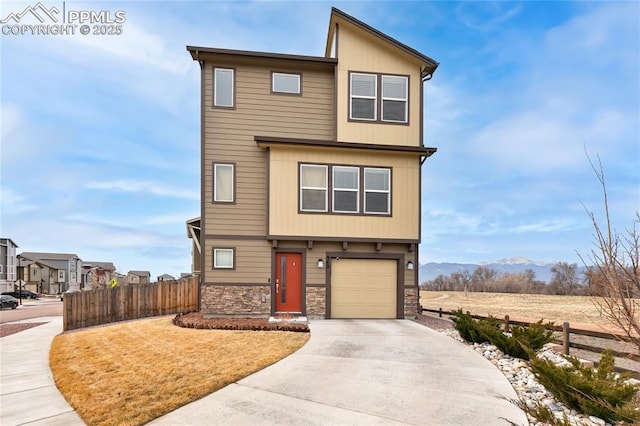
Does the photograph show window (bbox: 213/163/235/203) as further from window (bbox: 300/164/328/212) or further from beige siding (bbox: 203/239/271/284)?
window (bbox: 300/164/328/212)

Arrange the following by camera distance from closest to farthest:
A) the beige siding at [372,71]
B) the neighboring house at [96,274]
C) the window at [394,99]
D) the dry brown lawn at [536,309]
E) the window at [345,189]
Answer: the window at [345,189] → the beige siding at [372,71] → the window at [394,99] → the dry brown lawn at [536,309] → the neighboring house at [96,274]

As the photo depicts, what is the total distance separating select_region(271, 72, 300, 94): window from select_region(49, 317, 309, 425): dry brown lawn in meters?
8.33

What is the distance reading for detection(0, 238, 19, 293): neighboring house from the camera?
44.4 metres

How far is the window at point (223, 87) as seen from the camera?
1194 cm

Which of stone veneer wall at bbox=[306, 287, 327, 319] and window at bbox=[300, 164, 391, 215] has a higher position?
window at bbox=[300, 164, 391, 215]

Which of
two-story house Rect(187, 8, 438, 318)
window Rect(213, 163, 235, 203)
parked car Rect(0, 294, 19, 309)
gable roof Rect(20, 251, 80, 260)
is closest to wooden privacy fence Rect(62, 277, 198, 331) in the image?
two-story house Rect(187, 8, 438, 318)

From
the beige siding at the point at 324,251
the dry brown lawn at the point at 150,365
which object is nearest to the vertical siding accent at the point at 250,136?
the beige siding at the point at 324,251

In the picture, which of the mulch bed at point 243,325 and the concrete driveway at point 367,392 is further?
the mulch bed at point 243,325

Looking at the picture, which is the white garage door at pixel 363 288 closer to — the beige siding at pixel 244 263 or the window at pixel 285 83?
the beige siding at pixel 244 263

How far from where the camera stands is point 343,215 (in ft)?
38.6

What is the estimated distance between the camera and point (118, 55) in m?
13.4

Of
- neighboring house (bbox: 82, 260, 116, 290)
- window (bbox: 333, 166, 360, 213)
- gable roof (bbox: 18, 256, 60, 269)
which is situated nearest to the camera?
window (bbox: 333, 166, 360, 213)

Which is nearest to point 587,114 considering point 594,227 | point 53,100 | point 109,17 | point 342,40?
point 342,40

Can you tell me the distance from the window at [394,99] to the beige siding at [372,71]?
221mm
